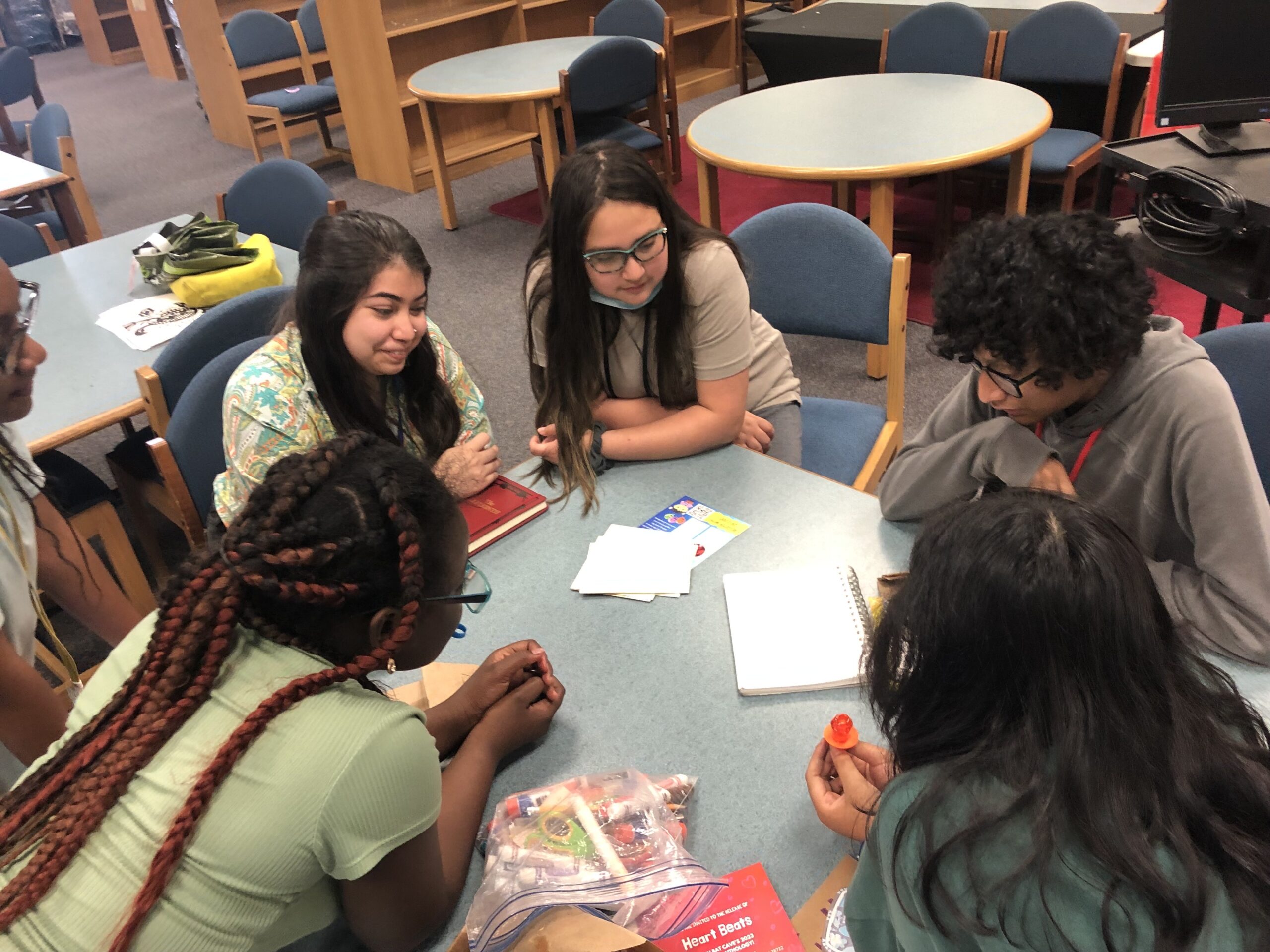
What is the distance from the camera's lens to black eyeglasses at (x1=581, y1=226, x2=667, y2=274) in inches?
63.7

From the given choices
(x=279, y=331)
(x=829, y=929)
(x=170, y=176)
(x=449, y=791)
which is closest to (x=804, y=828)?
(x=829, y=929)

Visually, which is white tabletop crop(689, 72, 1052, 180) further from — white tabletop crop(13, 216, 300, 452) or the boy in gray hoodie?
the boy in gray hoodie

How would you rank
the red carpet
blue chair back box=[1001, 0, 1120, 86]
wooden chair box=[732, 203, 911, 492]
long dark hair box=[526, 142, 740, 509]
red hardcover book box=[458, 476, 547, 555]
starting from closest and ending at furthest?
1. red hardcover book box=[458, 476, 547, 555]
2. long dark hair box=[526, 142, 740, 509]
3. wooden chair box=[732, 203, 911, 492]
4. the red carpet
5. blue chair back box=[1001, 0, 1120, 86]

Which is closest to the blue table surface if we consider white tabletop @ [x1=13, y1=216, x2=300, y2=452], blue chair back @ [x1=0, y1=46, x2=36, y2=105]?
white tabletop @ [x1=13, y1=216, x2=300, y2=452]

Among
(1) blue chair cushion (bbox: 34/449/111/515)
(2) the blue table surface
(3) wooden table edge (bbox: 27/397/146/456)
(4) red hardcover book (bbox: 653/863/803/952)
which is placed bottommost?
(1) blue chair cushion (bbox: 34/449/111/515)

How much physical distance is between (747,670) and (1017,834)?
50 cm

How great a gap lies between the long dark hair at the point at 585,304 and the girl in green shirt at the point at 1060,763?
896 mm

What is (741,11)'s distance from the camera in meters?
6.34

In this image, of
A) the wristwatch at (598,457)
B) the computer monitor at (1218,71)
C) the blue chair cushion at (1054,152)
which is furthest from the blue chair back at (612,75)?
the wristwatch at (598,457)

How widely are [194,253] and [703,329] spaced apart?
4.89ft

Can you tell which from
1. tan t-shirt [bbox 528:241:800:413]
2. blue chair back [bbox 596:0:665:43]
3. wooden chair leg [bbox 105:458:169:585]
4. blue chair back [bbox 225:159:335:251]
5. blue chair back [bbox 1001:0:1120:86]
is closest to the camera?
tan t-shirt [bbox 528:241:800:413]

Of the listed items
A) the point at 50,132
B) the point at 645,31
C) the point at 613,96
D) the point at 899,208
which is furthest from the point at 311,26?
the point at 899,208

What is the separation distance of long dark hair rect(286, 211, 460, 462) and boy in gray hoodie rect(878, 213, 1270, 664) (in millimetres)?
995

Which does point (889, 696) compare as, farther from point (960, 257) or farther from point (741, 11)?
point (741, 11)
